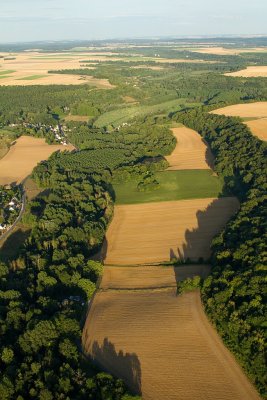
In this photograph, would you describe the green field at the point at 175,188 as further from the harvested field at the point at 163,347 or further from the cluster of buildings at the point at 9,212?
the harvested field at the point at 163,347

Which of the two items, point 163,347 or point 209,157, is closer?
point 163,347

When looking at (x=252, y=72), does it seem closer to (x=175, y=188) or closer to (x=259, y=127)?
(x=259, y=127)

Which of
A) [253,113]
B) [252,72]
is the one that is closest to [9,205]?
[253,113]

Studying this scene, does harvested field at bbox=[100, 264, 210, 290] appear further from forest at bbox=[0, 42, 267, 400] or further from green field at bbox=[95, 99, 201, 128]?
green field at bbox=[95, 99, 201, 128]

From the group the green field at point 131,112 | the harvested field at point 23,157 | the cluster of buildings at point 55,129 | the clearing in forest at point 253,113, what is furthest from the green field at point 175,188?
the green field at point 131,112

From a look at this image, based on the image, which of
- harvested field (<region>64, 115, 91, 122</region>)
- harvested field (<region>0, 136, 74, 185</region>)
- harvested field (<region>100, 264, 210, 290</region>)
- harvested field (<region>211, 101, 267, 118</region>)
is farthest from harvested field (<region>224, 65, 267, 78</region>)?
harvested field (<region>100, 264, 210, 290</region>)

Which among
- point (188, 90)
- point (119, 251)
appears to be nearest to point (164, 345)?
point (119, 251)
